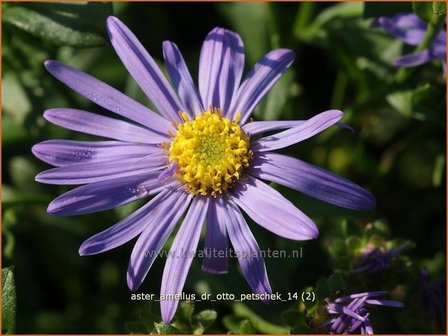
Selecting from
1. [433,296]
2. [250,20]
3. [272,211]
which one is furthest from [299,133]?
[250,20]

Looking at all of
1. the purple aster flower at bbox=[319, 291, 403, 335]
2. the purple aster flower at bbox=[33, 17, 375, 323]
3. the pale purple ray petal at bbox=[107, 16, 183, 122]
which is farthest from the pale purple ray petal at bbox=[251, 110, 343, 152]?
the purple aster flower at bbox=[319, 291, 403, 335]

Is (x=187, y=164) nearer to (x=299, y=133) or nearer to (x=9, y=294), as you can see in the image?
(x=299, y=133)

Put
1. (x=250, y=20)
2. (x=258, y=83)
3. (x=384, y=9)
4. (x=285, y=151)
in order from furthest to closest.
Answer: (x=250, y=20) < (x=285, y=151) < (x=384, y=9) < (x=258, y=83)

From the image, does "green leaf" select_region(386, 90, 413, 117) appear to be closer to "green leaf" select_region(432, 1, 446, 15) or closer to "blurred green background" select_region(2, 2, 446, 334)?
"blurred green background" select_region(2, 2, 446, 334)

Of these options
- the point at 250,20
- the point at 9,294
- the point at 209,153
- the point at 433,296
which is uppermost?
the point at 250,20

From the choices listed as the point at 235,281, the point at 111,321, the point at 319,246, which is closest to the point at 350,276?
the point at 235,281

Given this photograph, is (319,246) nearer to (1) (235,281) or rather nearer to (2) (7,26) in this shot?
(1) (235,281)
